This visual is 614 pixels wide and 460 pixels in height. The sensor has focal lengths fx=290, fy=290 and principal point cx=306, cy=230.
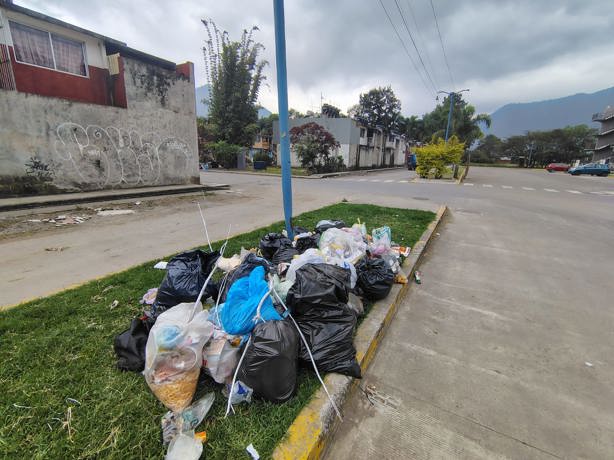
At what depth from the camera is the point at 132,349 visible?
2.06 m

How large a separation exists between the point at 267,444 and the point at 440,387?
1316 mm

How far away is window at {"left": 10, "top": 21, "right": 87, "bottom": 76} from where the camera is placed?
844 centimetres

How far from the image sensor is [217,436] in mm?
1606

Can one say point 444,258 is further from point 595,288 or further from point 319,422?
point 319,422

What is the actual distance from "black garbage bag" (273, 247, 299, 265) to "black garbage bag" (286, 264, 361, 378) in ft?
3.21

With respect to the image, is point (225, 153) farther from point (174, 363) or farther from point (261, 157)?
point (174, 363)

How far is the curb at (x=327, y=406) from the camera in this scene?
1.55 m

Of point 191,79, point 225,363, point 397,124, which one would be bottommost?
point 225,363

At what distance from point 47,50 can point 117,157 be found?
11.6 feet

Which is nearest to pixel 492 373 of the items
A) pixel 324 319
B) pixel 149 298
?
pixel 324 319

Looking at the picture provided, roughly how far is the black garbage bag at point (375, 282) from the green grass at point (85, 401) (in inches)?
49.0

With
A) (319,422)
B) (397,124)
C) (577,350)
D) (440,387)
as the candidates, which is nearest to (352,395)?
(319,422)

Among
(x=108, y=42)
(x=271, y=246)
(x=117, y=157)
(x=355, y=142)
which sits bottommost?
(x=271, y=246)

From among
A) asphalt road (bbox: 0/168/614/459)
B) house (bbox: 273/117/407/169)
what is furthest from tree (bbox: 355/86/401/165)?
asphalt road (bbox: 0/168/614/459)
